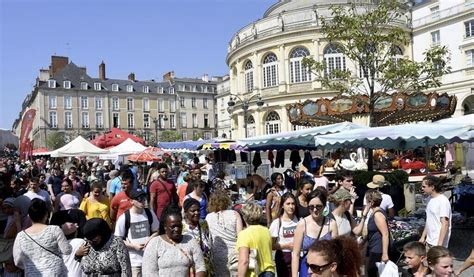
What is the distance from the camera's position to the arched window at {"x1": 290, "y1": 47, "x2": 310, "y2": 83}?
43.0 metres

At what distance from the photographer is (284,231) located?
504cm

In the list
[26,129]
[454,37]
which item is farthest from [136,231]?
[454,37]

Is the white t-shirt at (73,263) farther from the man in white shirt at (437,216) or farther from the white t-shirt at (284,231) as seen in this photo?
the man in white shirt at (437,216)

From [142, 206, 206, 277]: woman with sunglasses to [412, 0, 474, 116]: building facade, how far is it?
37106 millimetres

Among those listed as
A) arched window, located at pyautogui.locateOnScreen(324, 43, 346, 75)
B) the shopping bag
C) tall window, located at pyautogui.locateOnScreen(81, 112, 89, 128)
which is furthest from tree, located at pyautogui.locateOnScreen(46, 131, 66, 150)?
the shopping bag

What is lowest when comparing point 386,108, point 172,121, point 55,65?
point 386,108

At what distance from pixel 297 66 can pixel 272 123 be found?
5869 mm

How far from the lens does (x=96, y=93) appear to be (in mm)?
79375

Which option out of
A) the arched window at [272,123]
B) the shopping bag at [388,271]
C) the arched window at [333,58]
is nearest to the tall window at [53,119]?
the arched window at [272,123]

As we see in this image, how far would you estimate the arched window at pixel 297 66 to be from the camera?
43031 mm

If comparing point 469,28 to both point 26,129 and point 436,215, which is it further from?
point 436,215

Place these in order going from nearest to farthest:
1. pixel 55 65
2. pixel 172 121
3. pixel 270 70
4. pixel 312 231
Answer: pixel 312 231 < pixel 270 70 < pixel 55 65 < pixel 172 121

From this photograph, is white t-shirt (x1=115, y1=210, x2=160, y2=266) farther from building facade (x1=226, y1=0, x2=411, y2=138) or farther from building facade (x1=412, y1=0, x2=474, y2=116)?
building facade (x1=226, y1=0, x2=411, y2=138)

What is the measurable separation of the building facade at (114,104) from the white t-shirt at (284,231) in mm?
67717
